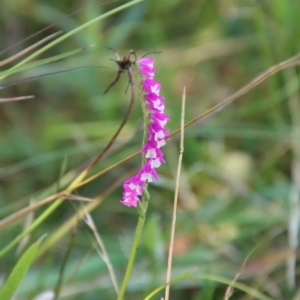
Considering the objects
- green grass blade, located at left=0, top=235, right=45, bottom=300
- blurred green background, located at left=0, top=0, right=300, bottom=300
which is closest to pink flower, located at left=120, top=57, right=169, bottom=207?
green grass blade, located at left=0, top=235, right=45, bottom=300

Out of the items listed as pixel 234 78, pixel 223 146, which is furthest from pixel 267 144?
pixel 234 78

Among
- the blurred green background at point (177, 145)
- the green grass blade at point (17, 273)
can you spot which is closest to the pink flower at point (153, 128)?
the green grass blade at point (17, 273)

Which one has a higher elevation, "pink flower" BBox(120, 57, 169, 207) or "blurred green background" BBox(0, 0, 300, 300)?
"blurred green background" BBox(0, 0, 300, 300)

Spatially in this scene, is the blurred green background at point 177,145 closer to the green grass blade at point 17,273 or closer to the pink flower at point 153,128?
the green grass blade at point 17,273

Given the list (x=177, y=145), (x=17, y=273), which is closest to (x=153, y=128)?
(x=17, y=273)

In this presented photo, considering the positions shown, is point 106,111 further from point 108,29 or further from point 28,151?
point 108,29

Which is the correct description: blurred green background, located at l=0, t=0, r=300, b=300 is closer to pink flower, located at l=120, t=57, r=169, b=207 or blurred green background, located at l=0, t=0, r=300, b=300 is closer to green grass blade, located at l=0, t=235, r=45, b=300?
green grass blade, located at l=0, t=235, r=45, b=300

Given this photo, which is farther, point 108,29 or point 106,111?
point 108,29

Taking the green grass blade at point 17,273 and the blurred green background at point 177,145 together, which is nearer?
the green grass blade at point 17,273
